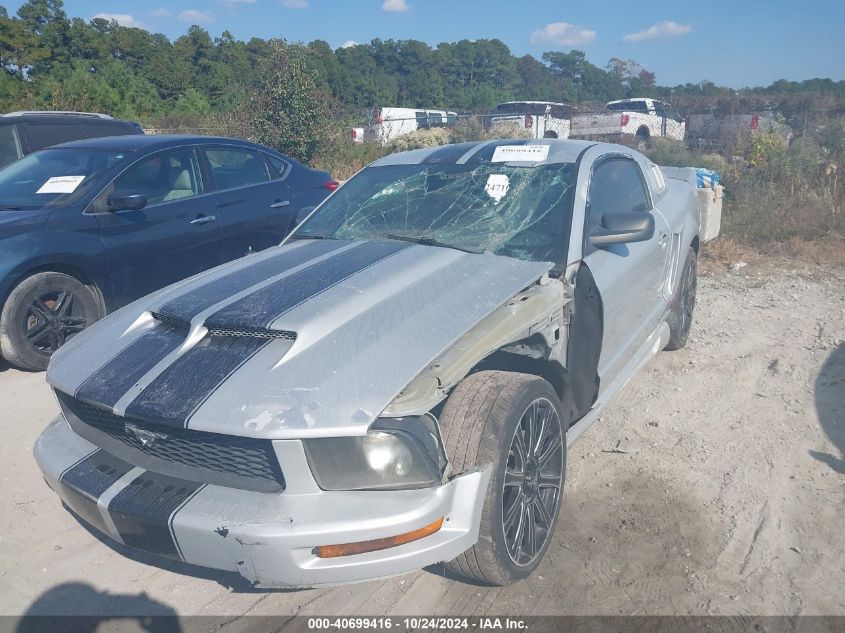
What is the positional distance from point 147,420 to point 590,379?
2.02 m

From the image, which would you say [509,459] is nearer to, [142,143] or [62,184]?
[62,184]

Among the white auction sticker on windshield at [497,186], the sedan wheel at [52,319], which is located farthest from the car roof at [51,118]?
the white auction sticker on windshield at [497,186]

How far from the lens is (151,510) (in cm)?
232

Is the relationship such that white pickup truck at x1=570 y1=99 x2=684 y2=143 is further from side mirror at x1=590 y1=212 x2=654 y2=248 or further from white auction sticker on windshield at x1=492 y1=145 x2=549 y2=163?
side mirror at x1=590 y1=212 x2=654 y2=248

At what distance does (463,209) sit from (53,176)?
3649mm

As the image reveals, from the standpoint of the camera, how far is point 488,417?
251 centimetres

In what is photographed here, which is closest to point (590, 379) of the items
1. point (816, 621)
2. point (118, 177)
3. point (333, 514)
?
point (816, 621)

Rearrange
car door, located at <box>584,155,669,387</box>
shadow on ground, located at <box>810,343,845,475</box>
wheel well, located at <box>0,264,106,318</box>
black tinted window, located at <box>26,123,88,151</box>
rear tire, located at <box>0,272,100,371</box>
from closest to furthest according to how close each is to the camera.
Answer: car door, located at <box>584,155,669,387</box>, shadow on ground, located at <box>810,343,845,475</box>, rear tire, located at <box>0,272,100,371</box>, wheel well, located at <box>0,264,106,318</box>, black tinted window, located at <box>26,123,88,151</box>

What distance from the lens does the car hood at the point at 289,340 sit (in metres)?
2.30

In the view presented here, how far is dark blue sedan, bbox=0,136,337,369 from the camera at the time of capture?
497 cm

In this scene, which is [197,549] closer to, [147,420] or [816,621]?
[147,420]

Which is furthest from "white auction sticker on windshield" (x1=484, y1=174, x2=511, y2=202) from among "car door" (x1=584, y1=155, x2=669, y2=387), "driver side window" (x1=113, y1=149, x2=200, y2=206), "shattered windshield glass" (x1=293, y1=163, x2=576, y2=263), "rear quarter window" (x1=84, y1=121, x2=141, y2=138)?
"rear quarter window" (x1=84, y1=121, x2=141, y2=138)

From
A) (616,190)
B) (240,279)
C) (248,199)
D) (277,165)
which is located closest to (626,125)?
(277,165)

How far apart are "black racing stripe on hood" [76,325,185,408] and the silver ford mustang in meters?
0.01
